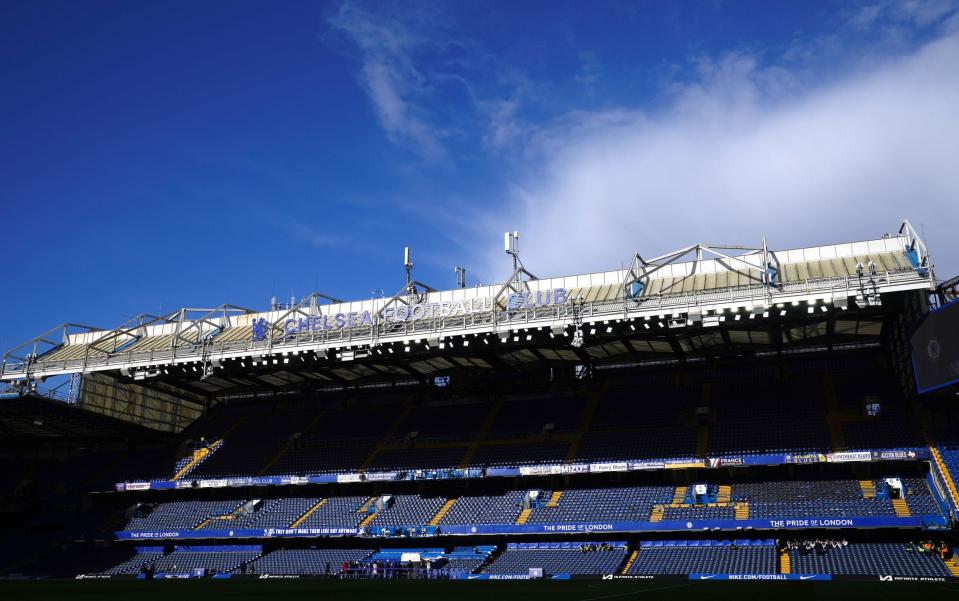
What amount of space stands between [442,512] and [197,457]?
78.6ft

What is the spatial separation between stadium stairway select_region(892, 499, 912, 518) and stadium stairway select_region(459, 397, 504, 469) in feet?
85.4

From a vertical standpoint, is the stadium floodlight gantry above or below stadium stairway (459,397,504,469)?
above

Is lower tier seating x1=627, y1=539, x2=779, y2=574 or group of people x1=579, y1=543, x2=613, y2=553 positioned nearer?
lower tier seating x1=627, y1=539, x2=779, y2=574

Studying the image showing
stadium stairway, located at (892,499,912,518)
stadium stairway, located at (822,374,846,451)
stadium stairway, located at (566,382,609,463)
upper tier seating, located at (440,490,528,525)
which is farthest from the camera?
stadium stairway, located at (566,382,609,463)

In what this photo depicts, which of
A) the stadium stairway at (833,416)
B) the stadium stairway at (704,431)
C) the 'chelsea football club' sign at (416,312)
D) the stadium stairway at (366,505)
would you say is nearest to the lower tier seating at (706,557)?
the stadium stairway at (704,431)

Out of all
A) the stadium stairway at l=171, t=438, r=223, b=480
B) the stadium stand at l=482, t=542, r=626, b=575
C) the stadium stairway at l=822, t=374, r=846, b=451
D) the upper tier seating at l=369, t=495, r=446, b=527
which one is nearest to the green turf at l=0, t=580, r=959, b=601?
the stadium stand at l=482, t=542, r=626, b=575

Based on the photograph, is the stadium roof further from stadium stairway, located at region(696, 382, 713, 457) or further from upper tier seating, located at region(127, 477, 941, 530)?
upper tier seating, located at region(127, 477, 941, 530)

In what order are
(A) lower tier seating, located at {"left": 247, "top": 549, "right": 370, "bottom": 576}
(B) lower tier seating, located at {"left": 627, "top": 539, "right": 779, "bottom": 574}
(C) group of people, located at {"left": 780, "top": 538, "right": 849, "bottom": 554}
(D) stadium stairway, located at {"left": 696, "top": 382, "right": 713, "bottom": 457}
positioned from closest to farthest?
(B) lower tier seating, located at {"left": 627, "top": 539, "right": 779, "bottom": 574} < (C) group of people, located at {"left": 780, "top": 538, "right": 849, "bottom": 554} < (D) stadium stairway, located at {"left": 696, "top": 382, "right": 713, "bottom": 457} < (A) lower tier seating, located at {"left": 247, "top": 549, "right": 370, "bottom": 576}

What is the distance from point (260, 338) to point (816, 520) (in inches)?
1412

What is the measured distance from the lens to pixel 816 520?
4231 cm

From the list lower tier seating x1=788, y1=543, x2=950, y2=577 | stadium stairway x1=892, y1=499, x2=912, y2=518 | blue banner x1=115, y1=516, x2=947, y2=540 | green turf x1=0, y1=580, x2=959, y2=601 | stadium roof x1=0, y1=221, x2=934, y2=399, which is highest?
stadium roof x1=0, y1=221, x2=934, y2=399

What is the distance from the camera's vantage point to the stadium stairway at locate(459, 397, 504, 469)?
5500cm

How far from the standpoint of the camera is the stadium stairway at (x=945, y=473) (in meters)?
39.6

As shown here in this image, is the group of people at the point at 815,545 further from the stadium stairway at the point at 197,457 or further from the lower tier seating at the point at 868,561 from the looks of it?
the stadium stairway at the point at 197,457
